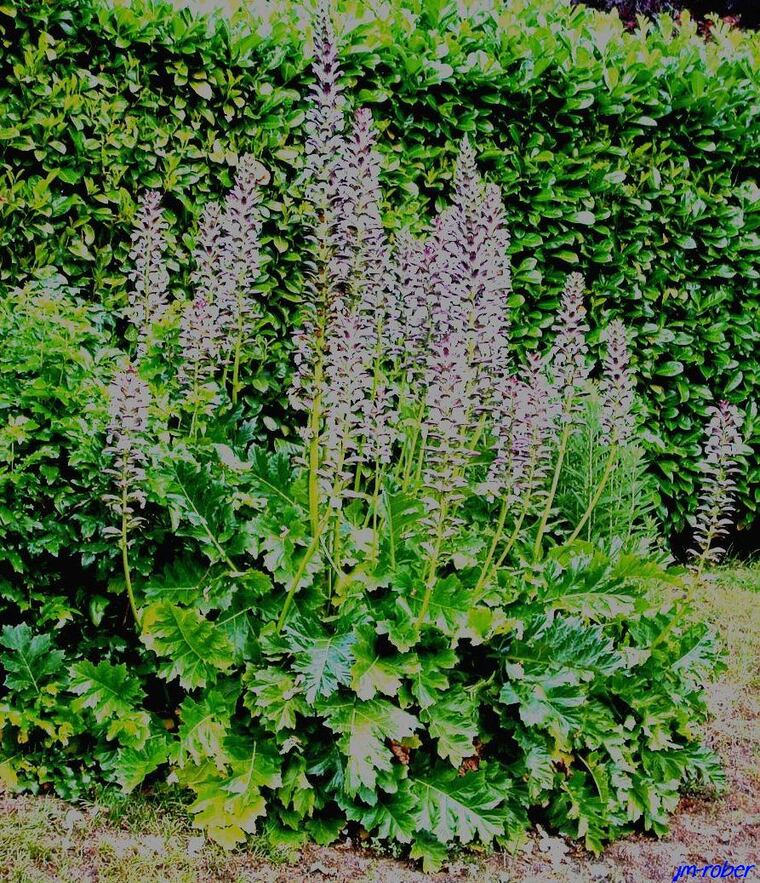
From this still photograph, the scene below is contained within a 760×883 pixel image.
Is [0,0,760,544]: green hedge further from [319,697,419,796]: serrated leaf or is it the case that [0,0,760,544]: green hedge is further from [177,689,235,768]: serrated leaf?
[319,697,419,796]: serrated leaf

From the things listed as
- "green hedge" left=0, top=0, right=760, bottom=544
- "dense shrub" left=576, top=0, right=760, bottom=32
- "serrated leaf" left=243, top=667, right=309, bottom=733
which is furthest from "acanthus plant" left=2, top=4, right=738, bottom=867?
"dense shrub" left=576, top=0, right=760, bottom=32

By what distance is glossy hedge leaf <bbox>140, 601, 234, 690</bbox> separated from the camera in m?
3.44

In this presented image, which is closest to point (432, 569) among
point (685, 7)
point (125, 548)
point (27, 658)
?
point (125, 548)

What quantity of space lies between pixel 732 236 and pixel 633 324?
3.05 ft

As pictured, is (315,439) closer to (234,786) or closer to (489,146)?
(234,786)

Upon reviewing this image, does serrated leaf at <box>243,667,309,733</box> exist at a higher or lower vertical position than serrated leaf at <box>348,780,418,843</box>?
higher

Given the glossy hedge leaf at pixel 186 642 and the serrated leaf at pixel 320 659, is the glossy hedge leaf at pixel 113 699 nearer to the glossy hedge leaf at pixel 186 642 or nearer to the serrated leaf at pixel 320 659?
the glossy hedge leaf at pixel 186 642

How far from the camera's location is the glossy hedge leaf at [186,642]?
3441 millimetres

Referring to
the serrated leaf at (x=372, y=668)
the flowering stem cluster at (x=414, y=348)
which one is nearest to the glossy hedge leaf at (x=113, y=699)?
the flowering stem cluster at (x=414, y=348)

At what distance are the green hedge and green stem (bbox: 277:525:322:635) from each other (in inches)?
78.7

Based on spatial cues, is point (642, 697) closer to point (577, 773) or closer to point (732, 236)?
point (577, 773)

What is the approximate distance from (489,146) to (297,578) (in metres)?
3.29

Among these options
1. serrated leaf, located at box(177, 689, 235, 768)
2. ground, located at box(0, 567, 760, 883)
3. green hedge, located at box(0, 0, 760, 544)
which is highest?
green hedge, located at box(0, 0, 760, 544)

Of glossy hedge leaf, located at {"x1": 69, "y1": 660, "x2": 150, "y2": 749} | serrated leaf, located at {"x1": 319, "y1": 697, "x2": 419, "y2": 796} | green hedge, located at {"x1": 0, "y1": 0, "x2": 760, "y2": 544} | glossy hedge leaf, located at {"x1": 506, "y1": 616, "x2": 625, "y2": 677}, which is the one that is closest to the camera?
serrated leaf, located at {"x1": 319, "y1": 697, "x2": 419, "y2": 796}
